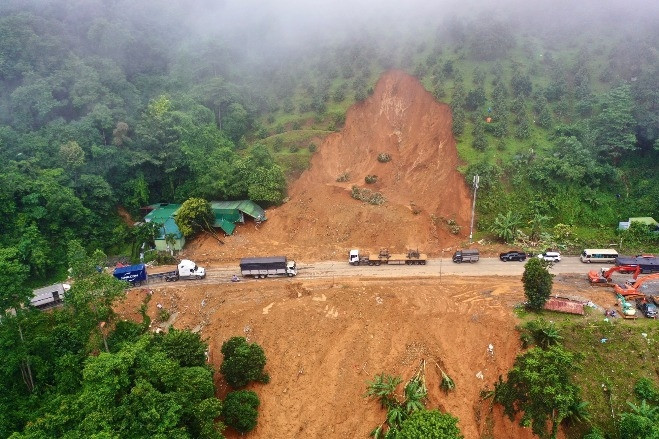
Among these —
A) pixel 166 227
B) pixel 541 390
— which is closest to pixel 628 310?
pixel 541 390

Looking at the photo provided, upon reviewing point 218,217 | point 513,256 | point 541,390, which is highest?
point 218,217

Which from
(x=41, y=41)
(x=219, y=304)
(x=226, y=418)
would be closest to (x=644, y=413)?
(x=226, y=418)

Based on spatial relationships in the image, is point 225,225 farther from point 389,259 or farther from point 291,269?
point 389,259

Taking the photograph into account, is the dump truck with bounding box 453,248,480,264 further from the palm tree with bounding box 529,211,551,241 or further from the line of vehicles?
the palm tree with bounding box 529,211,551,241

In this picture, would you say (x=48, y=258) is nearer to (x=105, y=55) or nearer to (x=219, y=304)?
(x=219, y=304)

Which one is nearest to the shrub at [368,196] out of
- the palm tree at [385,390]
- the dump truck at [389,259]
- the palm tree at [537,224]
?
the dump truck at [389,259]

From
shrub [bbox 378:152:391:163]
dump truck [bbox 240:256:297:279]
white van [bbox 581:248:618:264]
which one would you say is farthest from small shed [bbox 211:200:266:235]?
white van [bbox 581:248:618:264]
